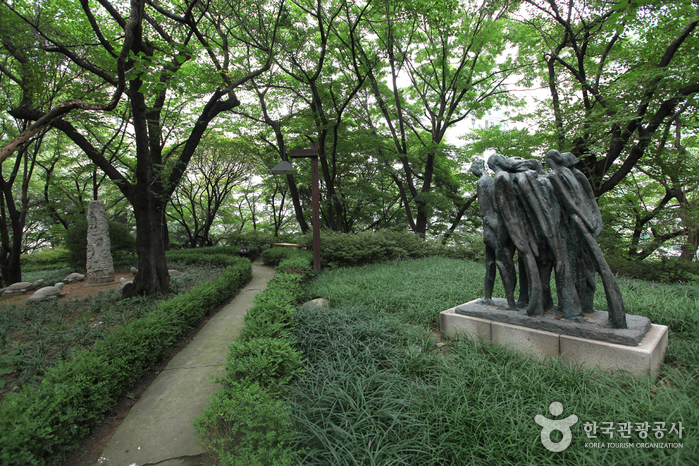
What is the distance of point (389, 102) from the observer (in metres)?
14.7

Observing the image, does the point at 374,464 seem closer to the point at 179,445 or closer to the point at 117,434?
the point at 179,445

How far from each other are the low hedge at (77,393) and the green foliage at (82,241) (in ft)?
31.3

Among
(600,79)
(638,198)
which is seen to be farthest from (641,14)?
(638,198)

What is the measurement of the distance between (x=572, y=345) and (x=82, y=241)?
48.3 ft

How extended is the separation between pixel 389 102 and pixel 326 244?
26.3 feet

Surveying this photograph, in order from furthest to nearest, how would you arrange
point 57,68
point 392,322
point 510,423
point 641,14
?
1. point 57,68
2. point 641,14
3. point 392,322
4. point 510,423

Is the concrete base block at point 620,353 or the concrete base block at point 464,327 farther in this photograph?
the concrete base block at point 464,327

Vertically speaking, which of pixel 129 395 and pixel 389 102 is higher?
pixel 389 102

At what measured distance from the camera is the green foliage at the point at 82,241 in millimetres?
11625

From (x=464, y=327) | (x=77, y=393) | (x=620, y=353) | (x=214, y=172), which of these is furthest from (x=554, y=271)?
(x=214, y=172)

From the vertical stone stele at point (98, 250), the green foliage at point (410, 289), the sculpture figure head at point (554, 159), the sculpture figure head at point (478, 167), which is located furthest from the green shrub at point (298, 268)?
the sculpture figure head at point (554, 159)

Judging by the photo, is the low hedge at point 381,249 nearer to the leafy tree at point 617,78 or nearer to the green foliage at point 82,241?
the leafy tree at point 617,78

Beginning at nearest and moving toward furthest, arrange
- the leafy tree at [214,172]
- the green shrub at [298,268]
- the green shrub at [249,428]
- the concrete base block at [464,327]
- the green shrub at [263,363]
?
the green shrub at [249,428] → the green shrub at [263,363] → the concrete base block at [464,327] → the green shrub at [298,268] → the leafy tree at [214,172]

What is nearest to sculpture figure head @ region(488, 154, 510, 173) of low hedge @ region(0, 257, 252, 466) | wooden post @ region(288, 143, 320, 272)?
low hedge @ region(0, 257, 252, 466)
